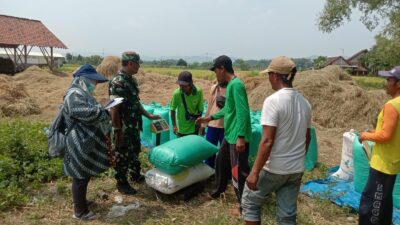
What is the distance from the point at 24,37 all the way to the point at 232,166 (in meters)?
23.7

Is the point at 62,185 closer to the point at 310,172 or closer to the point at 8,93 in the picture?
the point at 310,172

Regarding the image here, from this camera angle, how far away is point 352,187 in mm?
4535

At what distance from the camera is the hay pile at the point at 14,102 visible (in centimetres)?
980

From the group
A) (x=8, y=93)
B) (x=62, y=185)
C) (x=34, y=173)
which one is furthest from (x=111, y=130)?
(x=8, y=93)

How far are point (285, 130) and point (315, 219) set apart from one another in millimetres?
1674

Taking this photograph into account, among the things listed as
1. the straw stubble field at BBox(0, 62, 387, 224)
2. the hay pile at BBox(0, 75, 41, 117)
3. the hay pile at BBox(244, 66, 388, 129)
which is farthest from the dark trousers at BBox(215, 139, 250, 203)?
the hay pile at BBox(0, 75, 41, 117)

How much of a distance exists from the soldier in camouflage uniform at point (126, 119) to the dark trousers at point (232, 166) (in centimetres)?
103

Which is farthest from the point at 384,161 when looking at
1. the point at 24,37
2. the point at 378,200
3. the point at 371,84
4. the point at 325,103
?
the point at 24,37

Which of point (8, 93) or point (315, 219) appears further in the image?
point (8, 93)

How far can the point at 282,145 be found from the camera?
2.58 m

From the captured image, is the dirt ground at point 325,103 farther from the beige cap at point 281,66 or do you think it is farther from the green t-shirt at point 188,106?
the beige cap at point 281,66

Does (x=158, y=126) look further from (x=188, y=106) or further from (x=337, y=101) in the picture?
(x=337, y=101)

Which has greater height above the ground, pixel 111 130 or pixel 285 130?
pixel 285 130

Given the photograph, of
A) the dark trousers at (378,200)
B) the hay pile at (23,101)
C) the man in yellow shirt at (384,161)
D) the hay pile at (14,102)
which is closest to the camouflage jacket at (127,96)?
the man in yellow shirt at (384,161)
